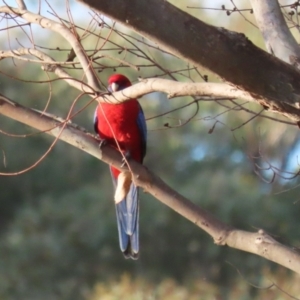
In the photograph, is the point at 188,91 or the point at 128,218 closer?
the point at 188,91

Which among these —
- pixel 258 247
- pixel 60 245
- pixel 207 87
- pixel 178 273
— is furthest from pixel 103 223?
pixel 207 87

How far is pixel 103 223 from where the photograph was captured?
5621 mm

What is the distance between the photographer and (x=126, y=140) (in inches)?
105

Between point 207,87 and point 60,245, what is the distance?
4722 mm

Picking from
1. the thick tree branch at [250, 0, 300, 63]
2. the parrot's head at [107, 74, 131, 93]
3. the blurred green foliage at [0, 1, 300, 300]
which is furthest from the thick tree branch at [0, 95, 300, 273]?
the blurred green foliage at [0, 1, 300, 300]

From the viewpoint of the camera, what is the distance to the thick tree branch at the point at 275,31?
4.74 ft

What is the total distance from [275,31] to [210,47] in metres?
0.47

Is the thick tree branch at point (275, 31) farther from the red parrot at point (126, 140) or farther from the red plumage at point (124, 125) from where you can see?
the red plumage at point (124, 125)

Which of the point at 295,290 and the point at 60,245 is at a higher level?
the point at 60,245

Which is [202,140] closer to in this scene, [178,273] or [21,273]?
[178,273]

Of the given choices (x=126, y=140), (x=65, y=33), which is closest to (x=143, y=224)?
(x=126, y=140)

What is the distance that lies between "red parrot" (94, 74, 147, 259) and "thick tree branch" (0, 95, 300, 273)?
0.54 meters

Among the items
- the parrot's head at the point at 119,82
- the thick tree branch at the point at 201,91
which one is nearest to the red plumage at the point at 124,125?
the parrot's head at the point at 119,82

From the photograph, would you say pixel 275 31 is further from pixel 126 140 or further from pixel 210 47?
pixel 126 140
